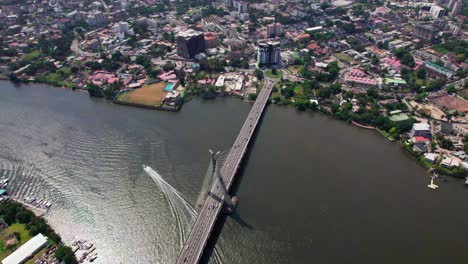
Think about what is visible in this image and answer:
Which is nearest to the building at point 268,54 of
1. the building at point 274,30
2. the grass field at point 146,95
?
the building at point 274,30

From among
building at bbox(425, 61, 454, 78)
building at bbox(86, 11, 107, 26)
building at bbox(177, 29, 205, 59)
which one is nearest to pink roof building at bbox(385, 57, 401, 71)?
building at bbox(425, 61, 454, 78)

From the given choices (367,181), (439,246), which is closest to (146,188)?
(367,181)

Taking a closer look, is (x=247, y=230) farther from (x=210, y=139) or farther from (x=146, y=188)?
(x=210, y=139)

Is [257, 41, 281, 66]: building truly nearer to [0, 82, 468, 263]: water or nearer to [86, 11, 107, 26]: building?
[0, 82, 468, 263]: water

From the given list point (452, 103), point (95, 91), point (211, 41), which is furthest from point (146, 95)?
point (452, 103)

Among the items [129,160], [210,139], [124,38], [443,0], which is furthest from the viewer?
[443,0]

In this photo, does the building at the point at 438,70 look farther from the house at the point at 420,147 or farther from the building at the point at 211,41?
the building at the point at 211,41
